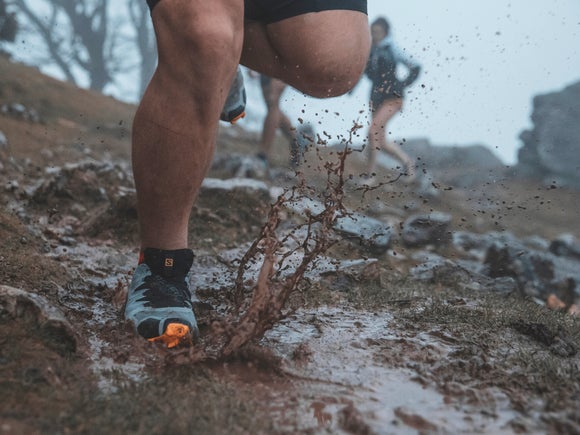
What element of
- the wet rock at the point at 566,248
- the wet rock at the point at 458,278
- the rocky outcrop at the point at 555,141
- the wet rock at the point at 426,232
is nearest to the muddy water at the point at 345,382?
the wet rock at the point at 458,278

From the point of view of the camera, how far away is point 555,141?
17.1 meters

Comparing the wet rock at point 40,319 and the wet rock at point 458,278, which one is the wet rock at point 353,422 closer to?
the wet rock at point 40,319

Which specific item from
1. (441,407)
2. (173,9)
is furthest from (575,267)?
(173,9)

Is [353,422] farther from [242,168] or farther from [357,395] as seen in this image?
[242,168]

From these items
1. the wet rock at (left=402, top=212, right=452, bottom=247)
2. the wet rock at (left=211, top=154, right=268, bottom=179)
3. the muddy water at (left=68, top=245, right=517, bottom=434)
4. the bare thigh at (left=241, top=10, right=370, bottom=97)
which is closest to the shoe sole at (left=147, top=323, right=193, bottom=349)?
the muddy water at (left=68, top=245, right=517, bottom=434)

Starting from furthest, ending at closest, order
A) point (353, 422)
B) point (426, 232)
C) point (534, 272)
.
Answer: point (426, 232) < point (534, 272) < point (353, 422)

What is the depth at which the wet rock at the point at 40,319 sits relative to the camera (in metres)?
1.30

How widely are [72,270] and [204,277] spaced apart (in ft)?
1.79

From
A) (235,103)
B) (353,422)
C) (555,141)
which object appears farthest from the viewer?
(555,141)

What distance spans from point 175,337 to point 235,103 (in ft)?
3.90

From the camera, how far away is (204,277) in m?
2.35

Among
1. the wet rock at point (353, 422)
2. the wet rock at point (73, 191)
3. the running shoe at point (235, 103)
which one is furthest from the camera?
the wet rock at point (73, 191)

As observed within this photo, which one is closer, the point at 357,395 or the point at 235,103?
the point at 357,395

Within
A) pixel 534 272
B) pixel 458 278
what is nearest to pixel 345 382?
pixel 458 278
